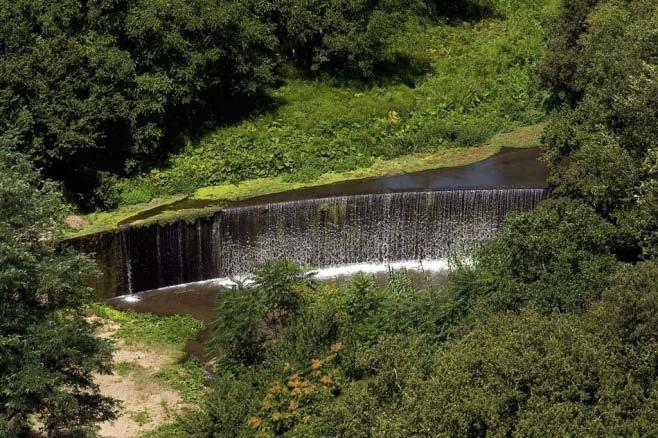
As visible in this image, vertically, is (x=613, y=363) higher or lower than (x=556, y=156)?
lower

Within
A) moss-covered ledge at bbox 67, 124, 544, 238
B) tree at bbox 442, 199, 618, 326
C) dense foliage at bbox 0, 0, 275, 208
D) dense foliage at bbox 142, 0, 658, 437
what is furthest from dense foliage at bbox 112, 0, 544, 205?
tree at bbox 442, 199, 618, 326

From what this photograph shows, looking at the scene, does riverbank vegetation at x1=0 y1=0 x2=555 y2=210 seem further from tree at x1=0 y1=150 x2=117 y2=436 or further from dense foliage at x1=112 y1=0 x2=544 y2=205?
tree at x1=0 y1=150 x2=117 y2=436

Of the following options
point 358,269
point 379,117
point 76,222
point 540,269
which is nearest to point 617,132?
point 540,269

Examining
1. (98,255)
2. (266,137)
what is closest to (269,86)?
(266,137)

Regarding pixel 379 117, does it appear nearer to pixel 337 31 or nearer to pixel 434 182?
pixel 337 31

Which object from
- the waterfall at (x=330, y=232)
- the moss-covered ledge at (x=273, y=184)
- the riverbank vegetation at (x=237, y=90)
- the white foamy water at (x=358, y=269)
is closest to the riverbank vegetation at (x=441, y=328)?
the riverbank vegetation at (x=237, y=90)

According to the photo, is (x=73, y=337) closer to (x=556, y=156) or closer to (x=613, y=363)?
(x=613, y=363)
